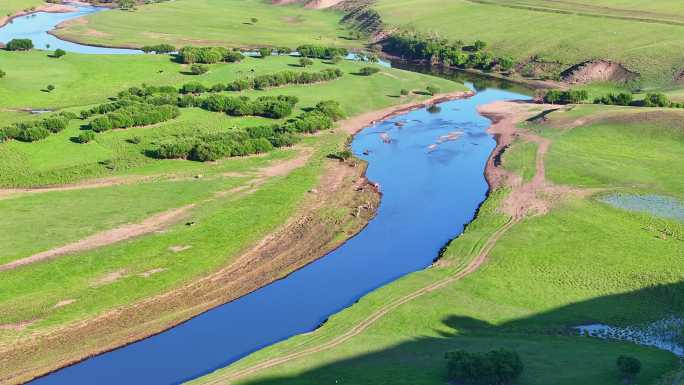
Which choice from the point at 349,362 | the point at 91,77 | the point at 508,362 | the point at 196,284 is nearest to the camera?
the point at 508,362

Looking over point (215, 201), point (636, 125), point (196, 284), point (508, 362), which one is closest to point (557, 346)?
point (508, 362)

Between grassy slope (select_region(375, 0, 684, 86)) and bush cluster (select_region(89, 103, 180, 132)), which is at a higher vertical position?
grassy slope (select_region(375, 0, 684, 86))

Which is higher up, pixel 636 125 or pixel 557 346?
pixel 636 125

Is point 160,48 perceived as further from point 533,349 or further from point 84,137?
point 533,349

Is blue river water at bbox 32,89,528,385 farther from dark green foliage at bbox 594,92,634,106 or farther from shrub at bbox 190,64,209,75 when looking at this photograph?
shrub at bbox 190,64,209,75

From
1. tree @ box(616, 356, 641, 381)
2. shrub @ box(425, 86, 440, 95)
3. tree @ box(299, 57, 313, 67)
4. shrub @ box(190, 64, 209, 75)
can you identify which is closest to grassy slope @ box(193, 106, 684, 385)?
tree @ box(616, 356, 641, 381)

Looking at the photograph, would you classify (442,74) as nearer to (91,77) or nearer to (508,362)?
(91,77)

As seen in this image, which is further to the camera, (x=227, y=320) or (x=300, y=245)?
(x=300, y=245)
